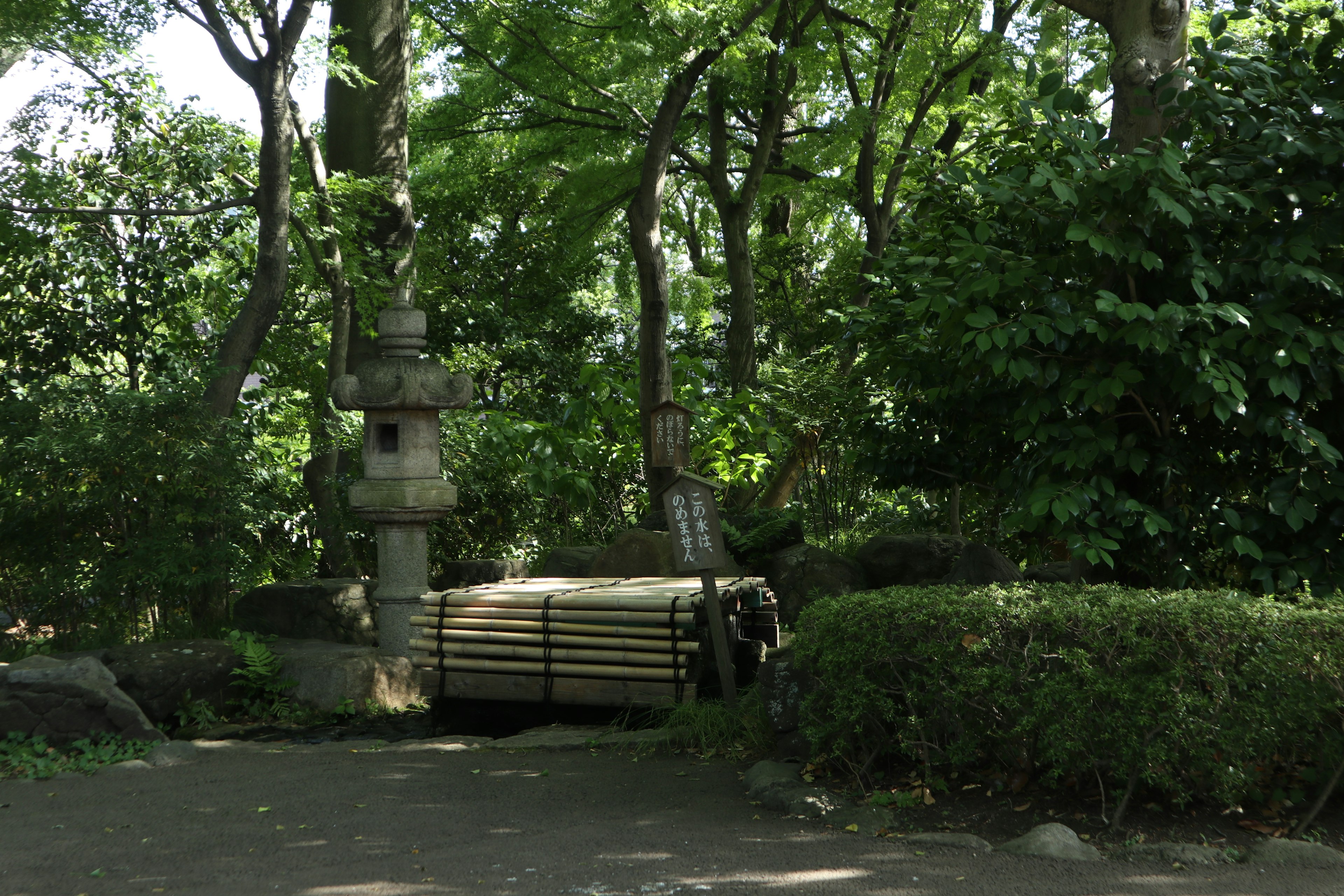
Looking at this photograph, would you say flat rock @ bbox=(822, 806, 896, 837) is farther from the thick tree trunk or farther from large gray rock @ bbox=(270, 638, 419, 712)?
the thick tree trunk

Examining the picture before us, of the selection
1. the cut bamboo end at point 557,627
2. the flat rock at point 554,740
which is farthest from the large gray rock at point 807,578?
the flat rock at point 554,740

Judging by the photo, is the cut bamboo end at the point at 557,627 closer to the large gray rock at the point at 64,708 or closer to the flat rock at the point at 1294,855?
the large gray rock at the point at 64,708

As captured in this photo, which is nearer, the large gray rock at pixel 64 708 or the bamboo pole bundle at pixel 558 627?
the large gray rock at pixel 64 708

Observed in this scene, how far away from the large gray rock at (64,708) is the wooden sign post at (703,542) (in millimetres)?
3526

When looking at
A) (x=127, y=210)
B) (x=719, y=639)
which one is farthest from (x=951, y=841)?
(x=127, y=210)

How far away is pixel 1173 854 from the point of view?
375cm

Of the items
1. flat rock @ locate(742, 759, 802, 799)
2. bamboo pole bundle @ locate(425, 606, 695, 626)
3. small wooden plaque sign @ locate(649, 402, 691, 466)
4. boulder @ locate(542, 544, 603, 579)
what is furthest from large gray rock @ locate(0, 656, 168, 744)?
small wooden plaque sign @ locate(649, 402, 691, 466)

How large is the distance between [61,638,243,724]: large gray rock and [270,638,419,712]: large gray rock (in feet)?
1.41

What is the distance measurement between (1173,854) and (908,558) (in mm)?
5949

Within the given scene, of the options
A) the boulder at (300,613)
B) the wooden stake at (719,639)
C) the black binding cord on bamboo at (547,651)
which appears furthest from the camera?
the boulder at (300,613)

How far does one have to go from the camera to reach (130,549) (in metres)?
8.09

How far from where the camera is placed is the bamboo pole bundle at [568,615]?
21.1 ft

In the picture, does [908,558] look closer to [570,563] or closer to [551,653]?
[570,563]

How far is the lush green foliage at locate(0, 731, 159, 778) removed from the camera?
5512mm
